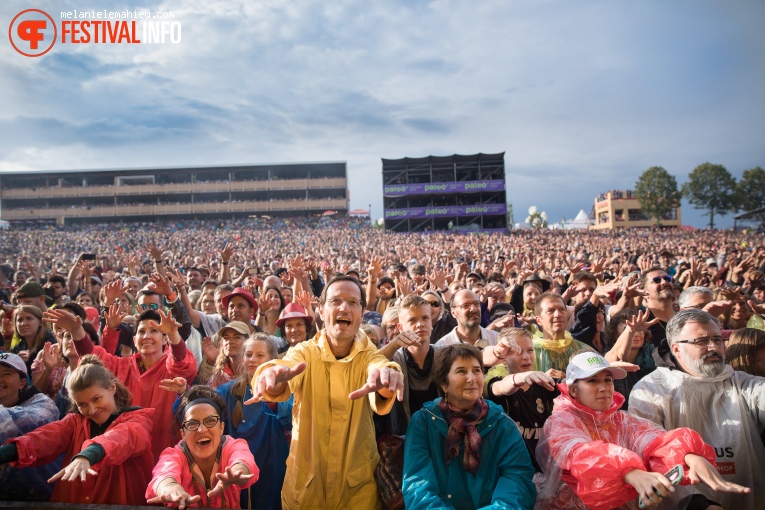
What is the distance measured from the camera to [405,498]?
7.41 ft

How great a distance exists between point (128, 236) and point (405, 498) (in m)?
48.1

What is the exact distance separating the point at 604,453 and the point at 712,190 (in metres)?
71.6

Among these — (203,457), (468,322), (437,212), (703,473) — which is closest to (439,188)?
(437,212)

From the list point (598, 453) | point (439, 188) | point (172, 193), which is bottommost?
point (598, 453)

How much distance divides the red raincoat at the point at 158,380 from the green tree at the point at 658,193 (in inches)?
2564

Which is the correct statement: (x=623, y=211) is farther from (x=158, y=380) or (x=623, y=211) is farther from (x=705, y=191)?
(x=158, y=380)

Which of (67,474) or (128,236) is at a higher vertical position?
(128,236)

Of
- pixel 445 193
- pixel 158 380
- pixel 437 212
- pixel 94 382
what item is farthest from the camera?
pixel 445 193

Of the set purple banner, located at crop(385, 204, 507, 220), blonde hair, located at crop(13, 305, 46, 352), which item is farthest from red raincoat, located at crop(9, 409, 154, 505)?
purple banner, located at crop(385, 204, 507, 220)

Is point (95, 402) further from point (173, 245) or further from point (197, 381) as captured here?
point (173, 245)

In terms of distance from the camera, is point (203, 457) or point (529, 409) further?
point (529, 409)

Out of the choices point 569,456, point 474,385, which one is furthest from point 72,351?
point 569,456

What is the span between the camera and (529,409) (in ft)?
9.80

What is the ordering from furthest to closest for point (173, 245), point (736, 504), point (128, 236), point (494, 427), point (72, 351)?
point (128, 236)
point (173, 245)
point (72, 351)
point (736, 504)
point (494, 427)
